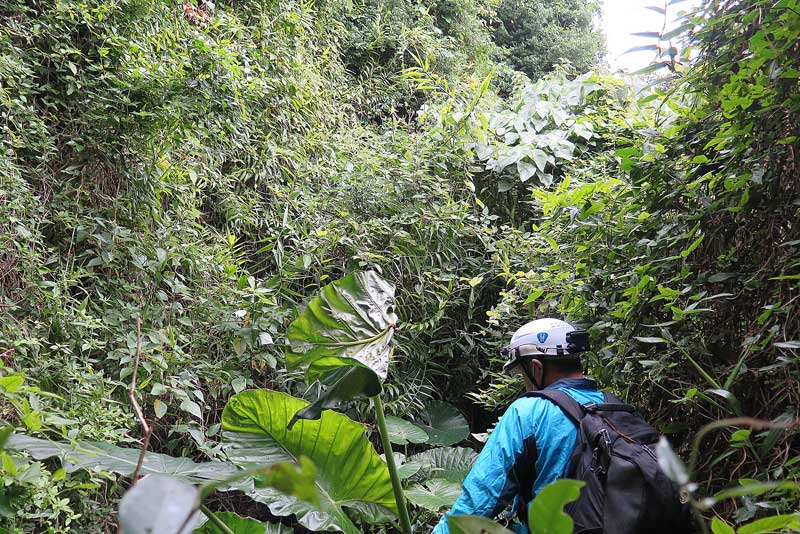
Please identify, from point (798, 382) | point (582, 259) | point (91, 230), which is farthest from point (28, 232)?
point (798, 382)

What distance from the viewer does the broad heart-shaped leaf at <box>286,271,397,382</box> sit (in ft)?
6.61

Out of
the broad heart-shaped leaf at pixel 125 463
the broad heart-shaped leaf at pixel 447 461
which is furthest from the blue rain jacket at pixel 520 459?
the broad heart-shaped leaf at pixel 447 461

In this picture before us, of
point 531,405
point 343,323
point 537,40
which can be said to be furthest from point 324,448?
point 537,40

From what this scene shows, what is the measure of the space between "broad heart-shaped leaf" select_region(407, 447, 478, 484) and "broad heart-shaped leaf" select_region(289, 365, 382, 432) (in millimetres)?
1683

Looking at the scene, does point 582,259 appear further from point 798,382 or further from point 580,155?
point 580,155

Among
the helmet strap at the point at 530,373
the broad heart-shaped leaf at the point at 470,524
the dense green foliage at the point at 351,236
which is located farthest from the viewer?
the helmet strap at the point at 530,373

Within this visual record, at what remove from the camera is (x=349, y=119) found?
451 centimetres

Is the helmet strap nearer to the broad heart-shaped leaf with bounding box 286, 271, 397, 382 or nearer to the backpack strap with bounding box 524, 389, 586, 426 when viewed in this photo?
the backpack strap with bounding box 524, 389, 586, 426

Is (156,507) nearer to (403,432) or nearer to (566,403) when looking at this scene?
(566,403)

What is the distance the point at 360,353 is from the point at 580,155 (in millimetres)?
2760

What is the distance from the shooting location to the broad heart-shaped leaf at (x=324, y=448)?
6.56 ft

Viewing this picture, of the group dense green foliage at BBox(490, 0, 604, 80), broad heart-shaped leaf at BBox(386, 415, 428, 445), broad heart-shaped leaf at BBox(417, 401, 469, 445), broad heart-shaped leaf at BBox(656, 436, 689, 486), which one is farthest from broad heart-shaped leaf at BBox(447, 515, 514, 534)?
dense green foliage at BBox(490, 0, 604, 80)

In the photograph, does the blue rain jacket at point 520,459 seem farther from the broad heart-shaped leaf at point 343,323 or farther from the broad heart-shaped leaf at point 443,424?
the broad heart-shaped leaf at point 443,424

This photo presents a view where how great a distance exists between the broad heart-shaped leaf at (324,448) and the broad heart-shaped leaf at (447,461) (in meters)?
1.09
